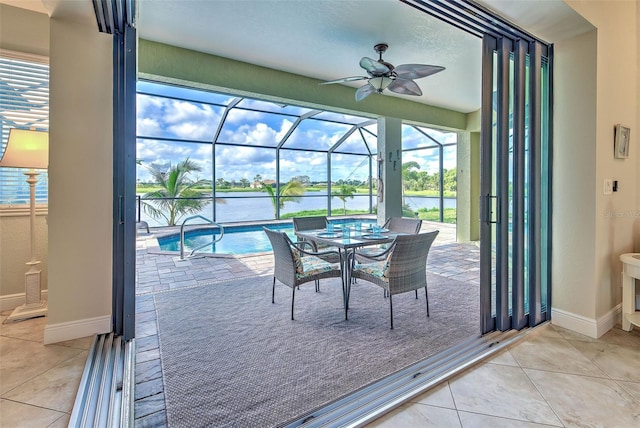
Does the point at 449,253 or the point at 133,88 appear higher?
the point at 133,88

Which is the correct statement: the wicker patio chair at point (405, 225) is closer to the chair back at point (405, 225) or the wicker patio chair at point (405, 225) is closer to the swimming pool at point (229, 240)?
the chair back at point (405, 225)

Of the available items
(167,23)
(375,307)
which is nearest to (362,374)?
(375,307)

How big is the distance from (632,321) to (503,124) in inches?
70.6

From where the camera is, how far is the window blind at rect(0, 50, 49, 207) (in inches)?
111

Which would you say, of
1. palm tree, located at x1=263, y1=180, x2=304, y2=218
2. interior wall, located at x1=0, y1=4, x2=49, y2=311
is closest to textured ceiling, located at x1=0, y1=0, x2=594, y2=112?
interior wall, located at x1=0, y1=4, x2=49, y2=311

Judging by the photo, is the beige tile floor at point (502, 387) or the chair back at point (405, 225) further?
the chair back at point (405, 225)

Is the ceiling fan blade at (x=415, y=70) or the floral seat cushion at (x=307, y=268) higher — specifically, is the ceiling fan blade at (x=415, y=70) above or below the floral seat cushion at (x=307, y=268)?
above

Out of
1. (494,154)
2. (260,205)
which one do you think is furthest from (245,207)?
(494,154)

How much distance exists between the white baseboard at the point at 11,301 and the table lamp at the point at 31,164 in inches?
7.0

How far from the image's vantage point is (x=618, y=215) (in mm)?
2701

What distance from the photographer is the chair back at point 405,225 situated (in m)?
3.75

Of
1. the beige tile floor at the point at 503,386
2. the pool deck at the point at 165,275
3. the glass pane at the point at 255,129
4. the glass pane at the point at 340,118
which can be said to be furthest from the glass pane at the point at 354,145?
the beige tile floor at the point at 503,386

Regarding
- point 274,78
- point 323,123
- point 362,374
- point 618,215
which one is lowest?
point 362,374

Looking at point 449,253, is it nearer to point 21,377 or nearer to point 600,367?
point 600,367
